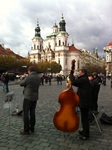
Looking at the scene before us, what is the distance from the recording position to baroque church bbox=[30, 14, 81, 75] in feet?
338

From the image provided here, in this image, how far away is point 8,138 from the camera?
201 inches

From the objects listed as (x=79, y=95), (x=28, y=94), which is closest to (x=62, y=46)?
(x=28, y=94)

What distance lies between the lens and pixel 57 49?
10412cm

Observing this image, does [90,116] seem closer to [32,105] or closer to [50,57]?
[32,105]

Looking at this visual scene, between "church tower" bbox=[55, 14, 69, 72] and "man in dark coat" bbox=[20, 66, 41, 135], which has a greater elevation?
"church tower" bbox=[55, 14, 69, 72]

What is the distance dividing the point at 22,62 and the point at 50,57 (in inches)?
1637

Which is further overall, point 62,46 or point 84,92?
point 62,46

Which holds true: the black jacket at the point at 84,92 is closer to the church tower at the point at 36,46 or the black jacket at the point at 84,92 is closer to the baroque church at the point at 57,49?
the baroque church at the point at 57,49

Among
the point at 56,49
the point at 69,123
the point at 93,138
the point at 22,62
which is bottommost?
the point at 93,138

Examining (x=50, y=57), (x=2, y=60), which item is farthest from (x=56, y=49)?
(x=2, y=60)

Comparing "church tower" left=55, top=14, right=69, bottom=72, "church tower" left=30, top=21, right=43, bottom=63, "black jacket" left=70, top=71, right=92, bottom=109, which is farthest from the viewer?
"church tower" left=30, top=21, right=43, bottom=63

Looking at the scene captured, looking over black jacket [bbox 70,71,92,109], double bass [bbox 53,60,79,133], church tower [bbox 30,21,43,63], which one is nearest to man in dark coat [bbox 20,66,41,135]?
double bass [bbox 53,60,79,133]

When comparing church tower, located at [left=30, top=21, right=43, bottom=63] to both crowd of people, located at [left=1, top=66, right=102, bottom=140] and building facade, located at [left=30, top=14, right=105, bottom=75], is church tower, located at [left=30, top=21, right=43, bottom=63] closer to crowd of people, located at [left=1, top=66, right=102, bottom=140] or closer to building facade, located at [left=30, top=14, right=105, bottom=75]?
building facade, located at [left=30, top=14, right=105, bottom=75]

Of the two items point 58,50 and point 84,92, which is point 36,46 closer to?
point 58,50
